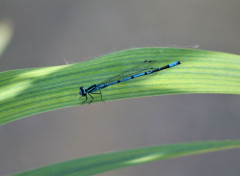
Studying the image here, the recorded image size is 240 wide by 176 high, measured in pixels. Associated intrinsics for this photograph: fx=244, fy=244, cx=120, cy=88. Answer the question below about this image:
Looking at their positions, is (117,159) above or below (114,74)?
below

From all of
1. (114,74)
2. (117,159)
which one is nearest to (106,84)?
(114,74)

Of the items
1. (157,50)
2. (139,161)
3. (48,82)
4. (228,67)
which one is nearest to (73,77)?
(48,82)

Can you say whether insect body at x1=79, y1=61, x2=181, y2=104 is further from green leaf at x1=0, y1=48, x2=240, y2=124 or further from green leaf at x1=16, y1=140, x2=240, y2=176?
green leaf at x1=16, y1=140, x2=240, y2=176

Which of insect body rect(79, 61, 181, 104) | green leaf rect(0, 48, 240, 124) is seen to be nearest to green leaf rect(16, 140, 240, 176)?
green leaf rect(0, 48, 240, 124)

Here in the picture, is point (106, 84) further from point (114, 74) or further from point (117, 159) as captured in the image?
point (117, 159)

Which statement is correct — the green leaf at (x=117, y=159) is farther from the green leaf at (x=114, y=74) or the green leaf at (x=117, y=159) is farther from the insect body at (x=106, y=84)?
the insect body at (x=106, y=84)

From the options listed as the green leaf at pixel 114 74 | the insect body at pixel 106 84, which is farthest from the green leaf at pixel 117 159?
the insect body at pixel 106 84

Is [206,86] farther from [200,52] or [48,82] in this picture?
A: [48,82]
